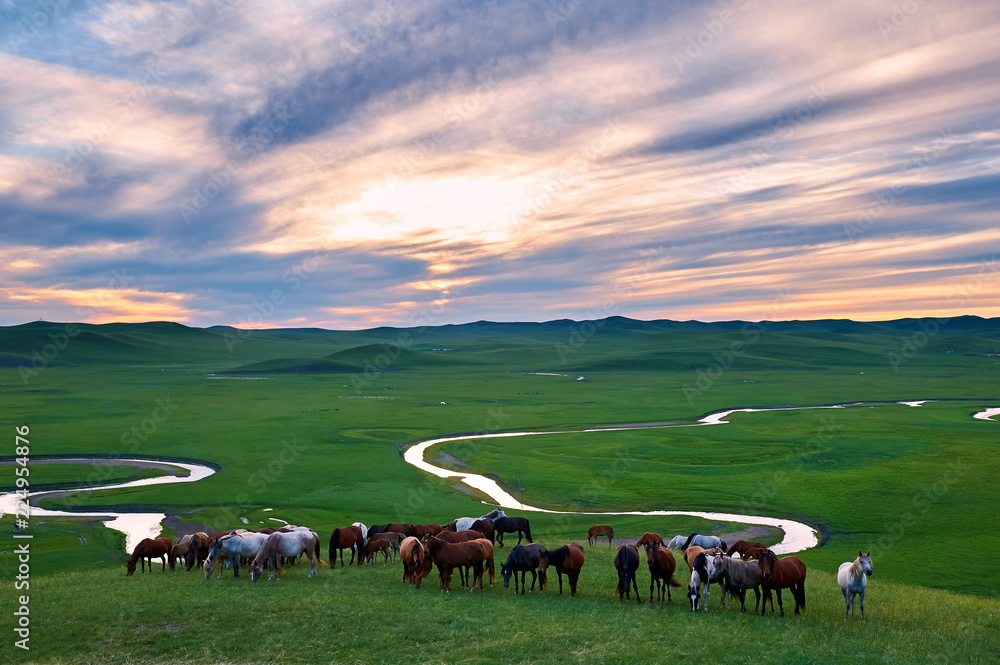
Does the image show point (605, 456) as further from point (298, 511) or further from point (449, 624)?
point (449, 624)

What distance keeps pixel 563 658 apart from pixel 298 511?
34.1m

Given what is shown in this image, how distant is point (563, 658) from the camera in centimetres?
1440

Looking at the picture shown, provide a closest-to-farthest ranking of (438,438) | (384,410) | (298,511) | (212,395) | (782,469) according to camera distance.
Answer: (298,511), (782,469), (438,438), (384,410), (212,395)

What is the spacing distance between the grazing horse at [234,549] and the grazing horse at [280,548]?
0.46 meters

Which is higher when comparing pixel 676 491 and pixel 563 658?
pixel 563 658

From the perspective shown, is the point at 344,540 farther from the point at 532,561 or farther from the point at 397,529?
the point at 532,561

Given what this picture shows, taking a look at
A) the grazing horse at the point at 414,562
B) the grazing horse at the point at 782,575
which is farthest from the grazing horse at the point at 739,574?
the grazing horse at the point at 414,562

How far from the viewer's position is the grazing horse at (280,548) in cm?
2223

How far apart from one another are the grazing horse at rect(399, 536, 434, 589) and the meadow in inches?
23.3

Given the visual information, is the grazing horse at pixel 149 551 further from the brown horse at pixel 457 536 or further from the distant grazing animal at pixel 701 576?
the distant grazing animal at pixel 701 576

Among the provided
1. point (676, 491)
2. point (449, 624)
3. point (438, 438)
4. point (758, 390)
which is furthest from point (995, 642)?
point (758, 390)

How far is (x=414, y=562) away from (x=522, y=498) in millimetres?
27872

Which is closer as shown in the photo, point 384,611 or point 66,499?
point 384,611

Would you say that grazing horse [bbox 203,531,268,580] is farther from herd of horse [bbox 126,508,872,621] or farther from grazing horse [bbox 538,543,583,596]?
grazing horse [bbox 538,543,583,596]
